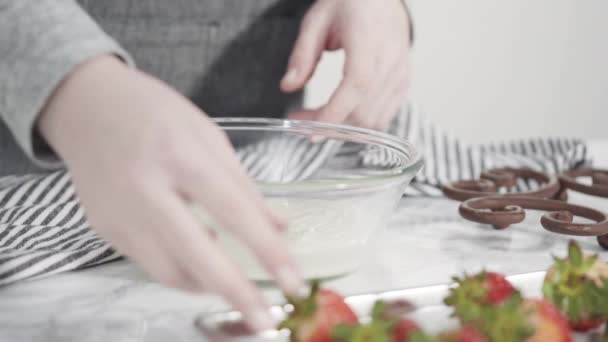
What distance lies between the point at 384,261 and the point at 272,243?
0.33 meters

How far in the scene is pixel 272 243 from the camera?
35 cm

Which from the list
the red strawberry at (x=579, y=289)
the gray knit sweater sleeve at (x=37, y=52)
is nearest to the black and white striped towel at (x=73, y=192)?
the gray knit sweater sleeve at (x=37, y=52)

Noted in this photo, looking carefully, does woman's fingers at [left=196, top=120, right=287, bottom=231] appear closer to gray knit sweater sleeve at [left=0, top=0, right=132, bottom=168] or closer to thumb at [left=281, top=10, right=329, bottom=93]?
gray knit sweater sleeve at [left=0, top=0, right=132, bottom=168]

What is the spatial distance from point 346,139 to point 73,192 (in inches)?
11.2

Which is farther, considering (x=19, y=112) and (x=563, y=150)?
(x=563, y=150)

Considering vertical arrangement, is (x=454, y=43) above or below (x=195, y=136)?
below

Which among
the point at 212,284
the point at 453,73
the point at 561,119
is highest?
the point at 212,284

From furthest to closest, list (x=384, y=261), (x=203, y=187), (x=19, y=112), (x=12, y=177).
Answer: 1. (x=12, y=177)
2. (x=384, y=261)
3. (x=19, y=112)
4. (x=203, y=187)

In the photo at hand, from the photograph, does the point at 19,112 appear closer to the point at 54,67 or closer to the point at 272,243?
the point at 54,67

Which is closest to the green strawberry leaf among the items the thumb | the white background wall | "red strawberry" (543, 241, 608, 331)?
"red strawberry" (543, 241, 608, 331)

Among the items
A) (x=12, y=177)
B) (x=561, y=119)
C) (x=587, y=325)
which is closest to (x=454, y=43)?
(x=561, y=119)

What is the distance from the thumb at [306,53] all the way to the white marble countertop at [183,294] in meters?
→ 0.18

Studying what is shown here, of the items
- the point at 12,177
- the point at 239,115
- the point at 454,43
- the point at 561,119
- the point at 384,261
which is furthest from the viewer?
the point at 561,119

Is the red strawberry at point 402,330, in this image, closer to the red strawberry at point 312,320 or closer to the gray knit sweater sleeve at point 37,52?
the red strawberry at point 312,320
